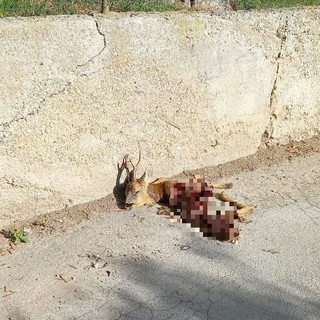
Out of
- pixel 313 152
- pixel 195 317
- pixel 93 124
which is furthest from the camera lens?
pixel 313 152

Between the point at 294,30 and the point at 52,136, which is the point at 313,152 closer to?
the point at 294,30

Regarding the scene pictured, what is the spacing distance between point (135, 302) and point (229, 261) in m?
0.85

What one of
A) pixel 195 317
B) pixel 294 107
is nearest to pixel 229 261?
pixel 195 317

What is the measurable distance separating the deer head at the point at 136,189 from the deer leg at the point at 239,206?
60cm

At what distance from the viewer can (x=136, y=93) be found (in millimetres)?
5098

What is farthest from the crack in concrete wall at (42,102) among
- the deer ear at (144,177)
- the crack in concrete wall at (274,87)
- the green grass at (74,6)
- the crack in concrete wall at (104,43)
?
the crack in concrete wall at (274,87)

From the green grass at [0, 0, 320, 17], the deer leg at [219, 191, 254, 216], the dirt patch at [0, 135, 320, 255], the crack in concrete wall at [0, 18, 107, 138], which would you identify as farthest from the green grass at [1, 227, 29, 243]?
the deer leg at [219, 191, 254, 216]

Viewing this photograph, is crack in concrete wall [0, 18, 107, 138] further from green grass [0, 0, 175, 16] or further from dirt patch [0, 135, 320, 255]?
dirt patch [0, 135, 320, 255]

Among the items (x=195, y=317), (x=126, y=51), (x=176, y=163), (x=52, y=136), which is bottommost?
(x=195, y=317)

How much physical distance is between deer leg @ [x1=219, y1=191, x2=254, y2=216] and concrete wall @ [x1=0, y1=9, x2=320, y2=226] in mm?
476

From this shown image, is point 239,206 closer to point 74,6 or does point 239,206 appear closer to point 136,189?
point 136,189

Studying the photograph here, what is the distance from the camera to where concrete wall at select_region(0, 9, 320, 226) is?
179 inches

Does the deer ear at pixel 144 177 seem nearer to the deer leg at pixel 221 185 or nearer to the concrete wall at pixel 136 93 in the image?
the concrete wall at pixel 136 93

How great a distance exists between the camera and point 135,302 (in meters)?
4.01
